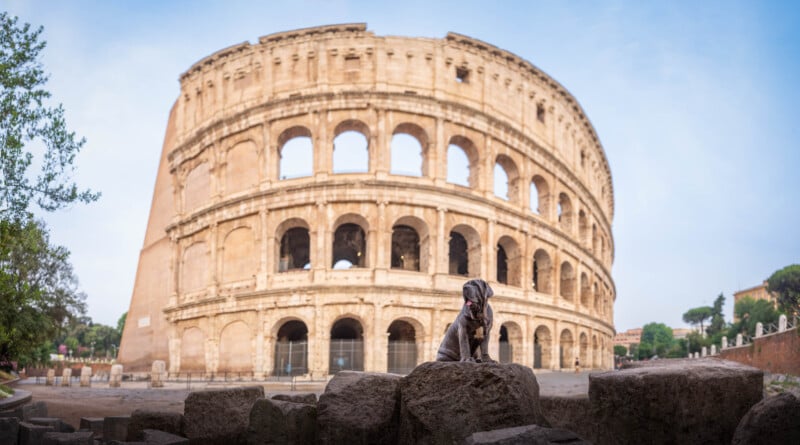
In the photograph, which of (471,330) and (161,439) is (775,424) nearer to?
(471,330)

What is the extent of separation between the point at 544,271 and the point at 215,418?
75.2ft

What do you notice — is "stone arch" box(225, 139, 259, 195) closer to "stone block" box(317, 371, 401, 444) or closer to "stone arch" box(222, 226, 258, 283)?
"stone arch" box(222, 226, 258, 283)

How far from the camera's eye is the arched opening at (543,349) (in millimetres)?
25484

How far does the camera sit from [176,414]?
5734 mm

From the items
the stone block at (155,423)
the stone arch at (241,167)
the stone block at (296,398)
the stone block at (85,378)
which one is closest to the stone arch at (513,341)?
the stone arch at (241,167)

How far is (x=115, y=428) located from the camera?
6.38m

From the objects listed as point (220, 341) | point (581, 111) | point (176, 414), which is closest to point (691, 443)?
point (176, 414)

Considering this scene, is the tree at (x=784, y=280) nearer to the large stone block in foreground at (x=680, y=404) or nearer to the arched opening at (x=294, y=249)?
the arched opening at (x=294, y=249)

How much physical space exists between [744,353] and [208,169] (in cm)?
2389

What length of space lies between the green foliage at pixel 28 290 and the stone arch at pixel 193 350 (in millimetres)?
4980

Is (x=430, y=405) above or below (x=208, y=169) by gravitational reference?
below

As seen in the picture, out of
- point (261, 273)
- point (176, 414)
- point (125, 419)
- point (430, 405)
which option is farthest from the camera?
point (261, 273)

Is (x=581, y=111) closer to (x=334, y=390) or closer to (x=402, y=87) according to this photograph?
(x=402, y=87)

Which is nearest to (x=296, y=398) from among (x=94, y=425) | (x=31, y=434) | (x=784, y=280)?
(x=31, y=434)
